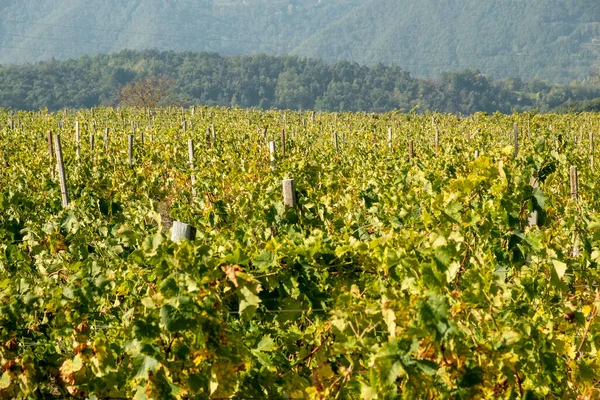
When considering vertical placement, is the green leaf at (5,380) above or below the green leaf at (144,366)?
below

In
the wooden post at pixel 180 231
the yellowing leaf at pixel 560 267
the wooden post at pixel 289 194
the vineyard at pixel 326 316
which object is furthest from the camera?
the wooden post at pixel 289 194

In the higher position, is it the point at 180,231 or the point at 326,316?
the point at 180,231

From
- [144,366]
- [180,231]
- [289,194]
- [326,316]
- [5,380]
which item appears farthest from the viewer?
[289,194]

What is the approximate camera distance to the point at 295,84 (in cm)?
10300

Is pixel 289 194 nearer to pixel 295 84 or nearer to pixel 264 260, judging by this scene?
pixel 264 260

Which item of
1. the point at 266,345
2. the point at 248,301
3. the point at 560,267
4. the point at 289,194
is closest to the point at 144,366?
the point at 248,301

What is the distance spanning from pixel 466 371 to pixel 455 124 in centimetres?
2434

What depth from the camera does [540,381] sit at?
2.66m

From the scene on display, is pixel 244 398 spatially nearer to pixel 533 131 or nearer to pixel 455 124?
pixel 533 131

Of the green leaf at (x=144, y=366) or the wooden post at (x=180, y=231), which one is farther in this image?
the wooden post at (x=180, y=231)

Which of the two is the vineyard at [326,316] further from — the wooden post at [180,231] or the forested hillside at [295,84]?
the forested hillside at [295,84]

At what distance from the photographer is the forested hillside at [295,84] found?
308 feet

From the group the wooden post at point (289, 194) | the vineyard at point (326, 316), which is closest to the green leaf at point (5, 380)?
the vineyard at point (326, 316)

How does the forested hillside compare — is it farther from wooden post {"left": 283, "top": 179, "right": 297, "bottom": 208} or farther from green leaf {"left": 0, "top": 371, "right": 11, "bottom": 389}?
green leaf {"left": 0, "top": 371, "right": 11, "bottom": 389}
